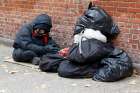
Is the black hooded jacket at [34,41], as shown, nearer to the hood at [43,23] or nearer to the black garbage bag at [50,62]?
the hood at [43,23]

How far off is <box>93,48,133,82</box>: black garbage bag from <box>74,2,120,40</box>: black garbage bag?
38 centimetres

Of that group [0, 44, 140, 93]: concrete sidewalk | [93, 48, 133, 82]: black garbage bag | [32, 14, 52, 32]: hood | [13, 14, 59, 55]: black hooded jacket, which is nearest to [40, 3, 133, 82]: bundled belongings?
[93, 48, 133, 82]: black garbage bag

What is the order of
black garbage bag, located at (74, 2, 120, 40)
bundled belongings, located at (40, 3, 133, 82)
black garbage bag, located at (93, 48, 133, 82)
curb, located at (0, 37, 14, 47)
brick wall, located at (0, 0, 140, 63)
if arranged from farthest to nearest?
1. curb, located at (0, 37, 14, 47)
2. black garbage bag, located at (74, 2, 120, 40)
3. brick wall, located at (0, 0, 140, 63)
4. bundled belongings, located at (40, 3, 133, 82)
5. black garbage bag, located at (93, 48, 133, 82)

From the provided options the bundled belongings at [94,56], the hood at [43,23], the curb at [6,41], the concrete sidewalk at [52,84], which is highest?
the hood at [43,23]

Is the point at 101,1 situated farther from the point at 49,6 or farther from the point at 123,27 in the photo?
the point at 49,6

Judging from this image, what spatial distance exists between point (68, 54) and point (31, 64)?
3.63ft

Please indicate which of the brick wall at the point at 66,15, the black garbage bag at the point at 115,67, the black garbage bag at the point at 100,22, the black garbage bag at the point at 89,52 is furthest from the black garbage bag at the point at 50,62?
the brick wall at the point at 66,15

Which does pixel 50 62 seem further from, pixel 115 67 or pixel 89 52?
pixel 115 67

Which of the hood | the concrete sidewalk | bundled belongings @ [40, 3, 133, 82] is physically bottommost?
the concrete sidewalk

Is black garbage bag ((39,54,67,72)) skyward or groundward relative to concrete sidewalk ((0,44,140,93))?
skyward

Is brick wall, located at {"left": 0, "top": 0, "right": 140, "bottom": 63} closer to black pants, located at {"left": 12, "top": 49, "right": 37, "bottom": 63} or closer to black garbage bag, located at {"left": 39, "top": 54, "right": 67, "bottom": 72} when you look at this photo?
black pants, located at {"left": 12, "top": 49, "right": 37, "bottom": 63}

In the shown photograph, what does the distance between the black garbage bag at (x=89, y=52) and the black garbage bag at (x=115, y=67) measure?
12 centimetres

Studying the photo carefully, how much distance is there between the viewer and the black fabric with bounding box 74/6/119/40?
293 inches

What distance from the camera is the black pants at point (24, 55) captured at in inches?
321
